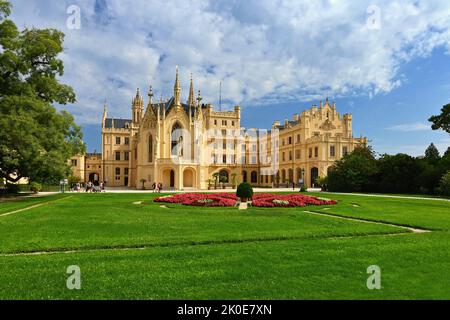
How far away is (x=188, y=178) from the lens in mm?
57625

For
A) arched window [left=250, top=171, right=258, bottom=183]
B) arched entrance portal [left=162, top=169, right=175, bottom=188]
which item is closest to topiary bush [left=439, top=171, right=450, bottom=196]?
arched entrance portal [left=162, top=169, right=175, bottom=188]

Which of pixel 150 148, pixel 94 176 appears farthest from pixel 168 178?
pixel 94 176

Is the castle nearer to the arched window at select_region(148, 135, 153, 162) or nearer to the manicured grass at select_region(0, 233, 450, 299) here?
the arched window at select_region(148, 135, 153, 162)

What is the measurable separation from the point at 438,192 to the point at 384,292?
Answer: 1424 inches

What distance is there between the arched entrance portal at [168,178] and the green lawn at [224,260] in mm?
42364

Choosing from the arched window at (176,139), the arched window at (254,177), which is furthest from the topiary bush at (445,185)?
the arched window at (254,177)

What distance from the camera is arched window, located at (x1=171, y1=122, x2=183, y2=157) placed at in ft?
185

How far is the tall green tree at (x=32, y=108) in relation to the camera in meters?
23.2

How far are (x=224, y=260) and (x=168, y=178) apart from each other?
4941cm

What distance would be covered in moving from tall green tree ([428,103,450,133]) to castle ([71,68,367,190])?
20.6m

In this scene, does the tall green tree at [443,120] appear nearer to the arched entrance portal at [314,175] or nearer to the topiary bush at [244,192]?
the arched entrance portal at [314,175]

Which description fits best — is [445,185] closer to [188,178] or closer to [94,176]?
[188,178]

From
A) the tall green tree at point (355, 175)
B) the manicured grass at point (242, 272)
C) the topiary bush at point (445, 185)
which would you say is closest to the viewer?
the manicured grass at point (242, 272)
